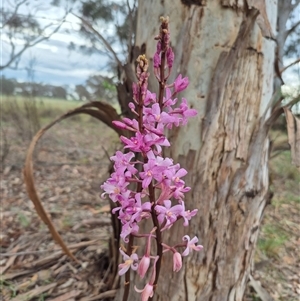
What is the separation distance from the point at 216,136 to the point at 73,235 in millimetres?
1244

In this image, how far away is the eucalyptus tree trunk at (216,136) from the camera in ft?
3.91

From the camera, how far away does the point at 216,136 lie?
3.93 ft

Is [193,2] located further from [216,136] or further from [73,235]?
[73,235]

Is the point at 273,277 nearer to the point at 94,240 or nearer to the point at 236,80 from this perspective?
the point at 94,240

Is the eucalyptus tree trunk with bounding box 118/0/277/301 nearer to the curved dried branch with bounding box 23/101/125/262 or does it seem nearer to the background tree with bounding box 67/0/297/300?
the background tree with bounding box 67/0/297/300

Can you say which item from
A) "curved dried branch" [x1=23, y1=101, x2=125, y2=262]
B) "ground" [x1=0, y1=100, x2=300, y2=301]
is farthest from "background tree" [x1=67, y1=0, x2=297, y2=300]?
"ground" [x1=0, y1=100, x2=300, y2=301]

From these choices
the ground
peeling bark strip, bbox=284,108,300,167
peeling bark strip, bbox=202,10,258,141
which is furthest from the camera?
the ground

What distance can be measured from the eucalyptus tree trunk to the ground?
1.31ft

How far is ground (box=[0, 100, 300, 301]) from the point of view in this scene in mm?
1583

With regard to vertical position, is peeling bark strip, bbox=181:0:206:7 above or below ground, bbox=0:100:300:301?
above

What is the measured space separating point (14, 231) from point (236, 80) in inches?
67.4

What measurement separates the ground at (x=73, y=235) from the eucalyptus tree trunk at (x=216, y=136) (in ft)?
1.31

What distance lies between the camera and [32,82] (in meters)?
5.09

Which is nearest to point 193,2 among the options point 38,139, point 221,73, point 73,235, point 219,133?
point 221,73
